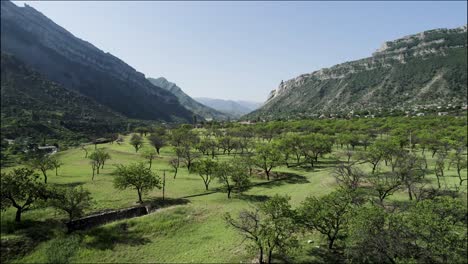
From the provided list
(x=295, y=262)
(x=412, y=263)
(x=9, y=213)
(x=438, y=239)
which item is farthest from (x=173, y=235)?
(x=438, y=239)

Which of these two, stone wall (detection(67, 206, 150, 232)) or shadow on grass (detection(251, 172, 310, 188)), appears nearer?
stone wall (detection(67, 206, 150, 232))

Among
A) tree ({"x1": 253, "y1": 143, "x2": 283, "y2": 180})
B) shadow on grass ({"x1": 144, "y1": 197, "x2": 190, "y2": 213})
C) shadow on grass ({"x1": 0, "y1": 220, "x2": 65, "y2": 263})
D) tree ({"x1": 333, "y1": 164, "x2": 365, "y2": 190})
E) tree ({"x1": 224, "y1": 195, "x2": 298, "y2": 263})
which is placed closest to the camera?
tree ({"x1": 224, "y1": 195, "x2": 298, "y2": 263})

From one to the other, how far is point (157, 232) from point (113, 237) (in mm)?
6400

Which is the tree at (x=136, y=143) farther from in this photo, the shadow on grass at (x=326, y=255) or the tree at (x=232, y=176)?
the shadow on grass at (x=326, y=255)

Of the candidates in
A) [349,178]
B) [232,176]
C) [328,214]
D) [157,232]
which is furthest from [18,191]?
[349,178]

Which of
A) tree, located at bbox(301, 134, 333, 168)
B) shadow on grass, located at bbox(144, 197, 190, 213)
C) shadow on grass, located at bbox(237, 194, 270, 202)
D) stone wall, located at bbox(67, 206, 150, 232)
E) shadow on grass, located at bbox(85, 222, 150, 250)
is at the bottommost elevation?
shadow on grass, located at bbox(85, 222, 150, 250)

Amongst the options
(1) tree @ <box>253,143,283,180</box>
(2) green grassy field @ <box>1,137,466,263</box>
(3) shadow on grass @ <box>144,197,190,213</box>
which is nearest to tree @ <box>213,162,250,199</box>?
(2) green grassy field @ <box>1,137,466,263</box>

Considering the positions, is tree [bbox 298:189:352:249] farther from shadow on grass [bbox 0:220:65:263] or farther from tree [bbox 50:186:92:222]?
shadow on grass [bbox 0:220:65:263]

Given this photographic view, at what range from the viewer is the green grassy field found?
37875mm

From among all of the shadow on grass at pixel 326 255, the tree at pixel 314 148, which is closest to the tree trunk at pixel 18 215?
the shadow on grass at pixel 326 255

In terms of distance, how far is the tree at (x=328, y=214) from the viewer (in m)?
37.4

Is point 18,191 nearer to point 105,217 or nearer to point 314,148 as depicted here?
point 105,217

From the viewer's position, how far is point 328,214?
123 feet

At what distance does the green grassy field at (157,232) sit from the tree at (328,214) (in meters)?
3.25
